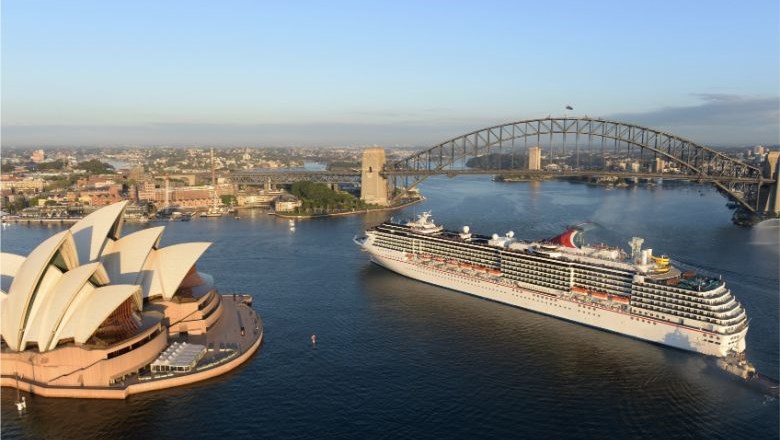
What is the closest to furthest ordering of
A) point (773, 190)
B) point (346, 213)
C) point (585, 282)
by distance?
point (585, 282), point (773, 190), point (346, 213)

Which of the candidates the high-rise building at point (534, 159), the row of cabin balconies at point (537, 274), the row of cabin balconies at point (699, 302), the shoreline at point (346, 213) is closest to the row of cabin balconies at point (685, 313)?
the row of cabin balconies at point (699, 302)

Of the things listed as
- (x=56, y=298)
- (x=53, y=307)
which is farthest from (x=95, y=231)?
(x=53, y=307)

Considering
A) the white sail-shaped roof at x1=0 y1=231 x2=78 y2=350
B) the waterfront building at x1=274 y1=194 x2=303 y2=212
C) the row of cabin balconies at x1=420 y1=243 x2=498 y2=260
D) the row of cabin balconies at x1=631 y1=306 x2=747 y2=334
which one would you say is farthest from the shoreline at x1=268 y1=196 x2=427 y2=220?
the row of cabin balconies at x1=631 y1=306 x2=747 y2=334

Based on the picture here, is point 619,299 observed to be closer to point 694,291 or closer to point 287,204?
point 694,291

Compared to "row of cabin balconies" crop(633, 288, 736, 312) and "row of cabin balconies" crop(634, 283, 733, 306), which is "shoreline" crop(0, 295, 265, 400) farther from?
"row of cabin balconies" crop(633, 288, 736, 312)

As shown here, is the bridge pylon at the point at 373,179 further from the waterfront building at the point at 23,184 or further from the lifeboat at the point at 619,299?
the lifeboat at the point at 619,299

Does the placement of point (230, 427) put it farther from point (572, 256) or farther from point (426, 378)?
point (572, 256)
